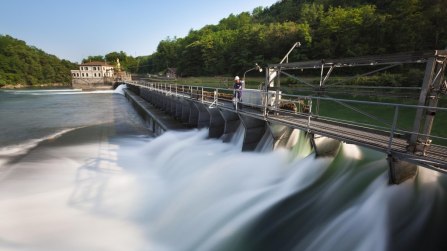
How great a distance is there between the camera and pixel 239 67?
234ft

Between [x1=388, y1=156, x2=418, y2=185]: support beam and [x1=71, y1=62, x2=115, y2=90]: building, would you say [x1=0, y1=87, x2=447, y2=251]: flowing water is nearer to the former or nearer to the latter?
[x1=388, y1=156, x2=418, y2=185]: support beam

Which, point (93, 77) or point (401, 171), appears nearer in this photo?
point (401, 171)

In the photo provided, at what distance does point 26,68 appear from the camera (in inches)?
4779

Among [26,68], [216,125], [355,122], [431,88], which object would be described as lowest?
[216,125]

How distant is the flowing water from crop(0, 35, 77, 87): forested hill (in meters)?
127

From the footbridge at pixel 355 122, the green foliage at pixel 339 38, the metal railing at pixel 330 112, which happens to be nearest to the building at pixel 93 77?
the green foliage at pixel 339 38

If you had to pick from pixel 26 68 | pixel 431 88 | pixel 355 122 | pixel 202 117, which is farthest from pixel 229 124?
pixel 26 68

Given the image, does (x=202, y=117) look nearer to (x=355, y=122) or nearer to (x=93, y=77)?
(x=355, y=122)

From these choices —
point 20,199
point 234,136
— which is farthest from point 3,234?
point 234,136

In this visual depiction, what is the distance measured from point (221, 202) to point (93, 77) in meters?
114

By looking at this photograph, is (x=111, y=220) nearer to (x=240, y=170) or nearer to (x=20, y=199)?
(x=20, y=199)

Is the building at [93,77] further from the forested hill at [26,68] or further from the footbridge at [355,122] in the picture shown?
the footbridge at [355,122]

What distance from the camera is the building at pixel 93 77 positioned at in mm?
98312

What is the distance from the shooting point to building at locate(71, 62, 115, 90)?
9831 centimetres
